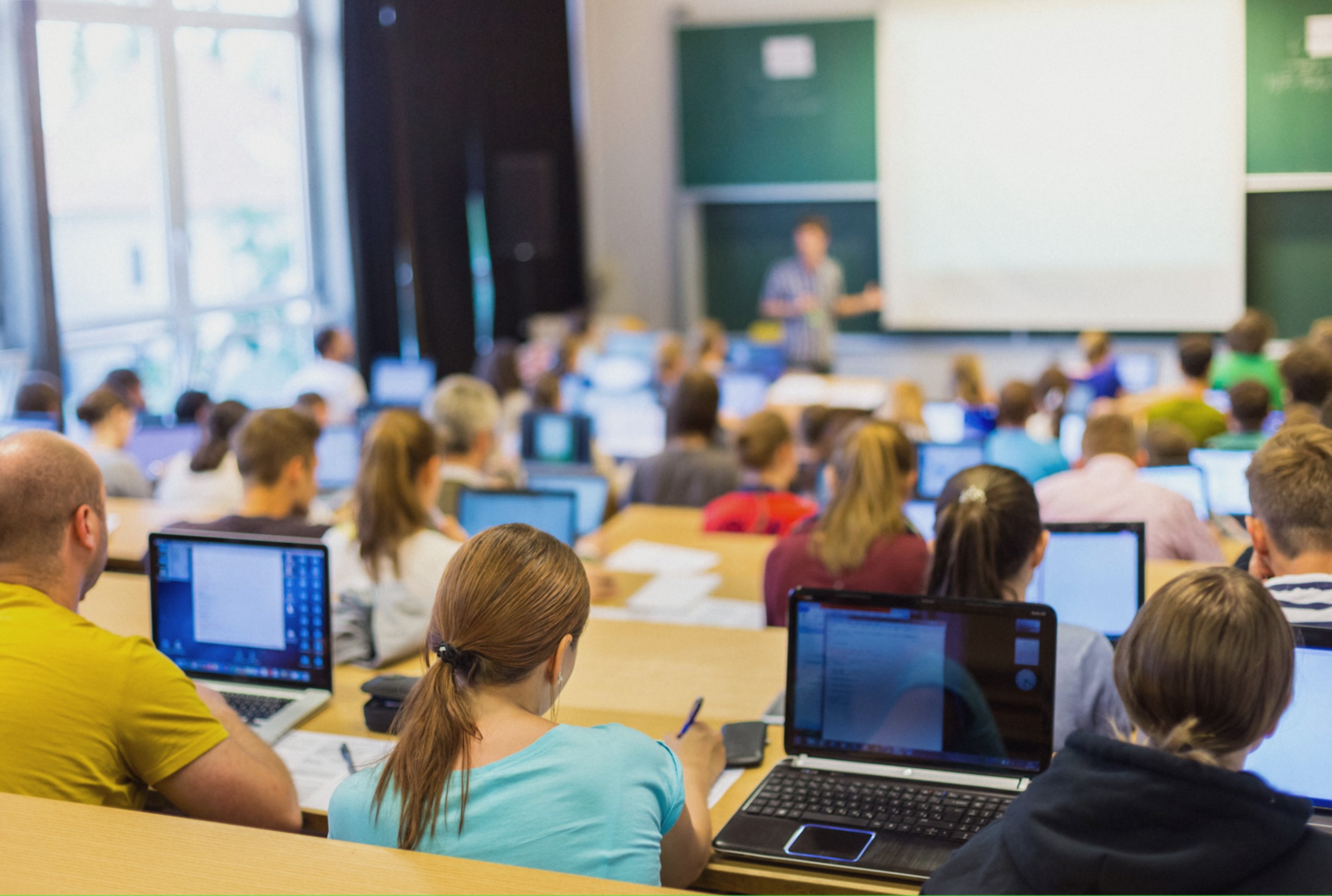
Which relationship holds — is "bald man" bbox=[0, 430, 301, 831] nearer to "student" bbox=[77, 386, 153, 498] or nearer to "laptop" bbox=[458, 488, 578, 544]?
"laptop" bbox=[458, 488, 578, 544]

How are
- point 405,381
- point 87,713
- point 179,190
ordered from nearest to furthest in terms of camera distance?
point 87,713
point 405,381
point 179,190

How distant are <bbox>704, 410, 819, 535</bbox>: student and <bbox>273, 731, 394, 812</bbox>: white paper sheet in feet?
6.77

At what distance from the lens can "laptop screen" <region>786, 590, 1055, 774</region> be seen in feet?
7.32

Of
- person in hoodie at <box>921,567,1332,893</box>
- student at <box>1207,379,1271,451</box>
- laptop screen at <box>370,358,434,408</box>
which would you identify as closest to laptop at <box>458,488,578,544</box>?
person in hoodie at <box>921,567,1332,893</box>

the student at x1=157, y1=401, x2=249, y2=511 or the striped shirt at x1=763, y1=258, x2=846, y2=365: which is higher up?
the striped shirt at x1=763, y1=258, x2=846, y2=365

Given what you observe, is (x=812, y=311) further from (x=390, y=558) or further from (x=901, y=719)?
(x=901, y=719)

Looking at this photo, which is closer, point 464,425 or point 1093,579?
point 1093,579

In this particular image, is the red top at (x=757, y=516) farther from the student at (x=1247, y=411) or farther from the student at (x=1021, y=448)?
the student at (x=1247, y=411)

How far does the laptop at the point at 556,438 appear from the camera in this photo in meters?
5.59

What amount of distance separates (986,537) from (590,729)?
999 millimetres

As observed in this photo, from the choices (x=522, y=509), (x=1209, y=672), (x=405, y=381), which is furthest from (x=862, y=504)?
(x=405, y=381)

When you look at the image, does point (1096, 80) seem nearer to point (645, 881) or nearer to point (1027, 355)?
point (1027, 355)

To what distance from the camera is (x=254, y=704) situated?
278 cm

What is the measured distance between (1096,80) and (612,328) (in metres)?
3.83
